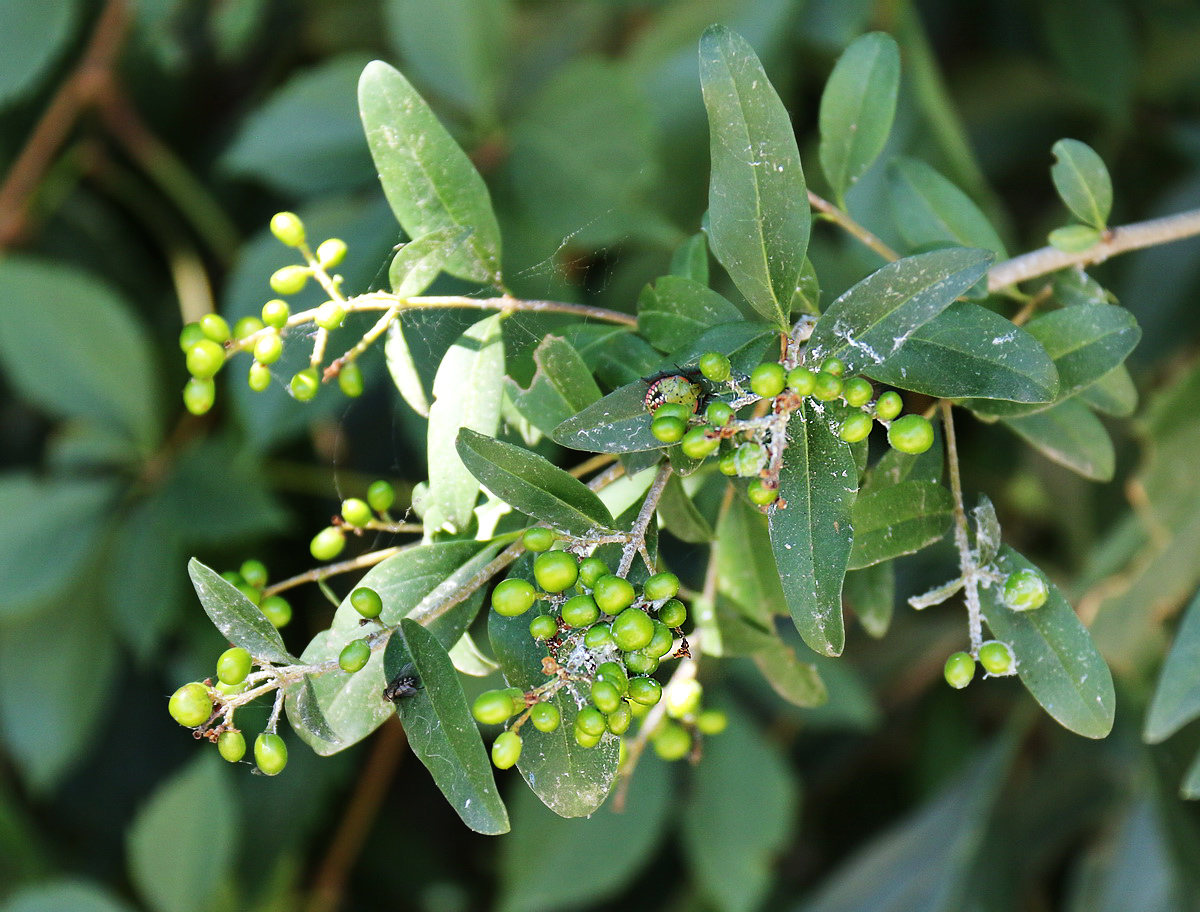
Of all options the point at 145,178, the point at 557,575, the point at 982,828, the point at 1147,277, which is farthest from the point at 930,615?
the point at 145,178

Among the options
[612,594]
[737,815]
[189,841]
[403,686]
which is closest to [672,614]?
[612,594]

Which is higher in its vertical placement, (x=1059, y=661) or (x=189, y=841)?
(x=1059, y=661)

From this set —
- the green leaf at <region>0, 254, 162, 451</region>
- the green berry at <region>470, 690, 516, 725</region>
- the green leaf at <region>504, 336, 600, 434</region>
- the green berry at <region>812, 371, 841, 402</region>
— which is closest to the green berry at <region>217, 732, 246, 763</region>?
the green berry at <region>470, 690, 516, 725</region>

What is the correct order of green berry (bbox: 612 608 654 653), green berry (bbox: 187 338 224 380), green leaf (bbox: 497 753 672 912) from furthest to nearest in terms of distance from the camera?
green leaf (bbox: 497 753 672 912)
green berry (bbox: 187 338 224 380)
green berry (bbox: 612 608 654 653)

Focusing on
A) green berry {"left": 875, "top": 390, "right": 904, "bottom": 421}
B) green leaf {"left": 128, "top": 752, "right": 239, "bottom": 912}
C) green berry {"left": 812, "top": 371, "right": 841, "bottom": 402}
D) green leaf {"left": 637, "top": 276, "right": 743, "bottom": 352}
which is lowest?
green leaf {"left": 128, "top": 752, "right": 239, "bottom": 912}

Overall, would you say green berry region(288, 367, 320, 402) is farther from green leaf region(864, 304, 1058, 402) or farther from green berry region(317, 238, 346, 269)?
green leaf region(864, 304, 1058, 402)

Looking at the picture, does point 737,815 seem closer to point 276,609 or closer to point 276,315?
point 276,609

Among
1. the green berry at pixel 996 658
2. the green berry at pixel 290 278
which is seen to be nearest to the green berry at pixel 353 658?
the green berry at pixel 290 278
